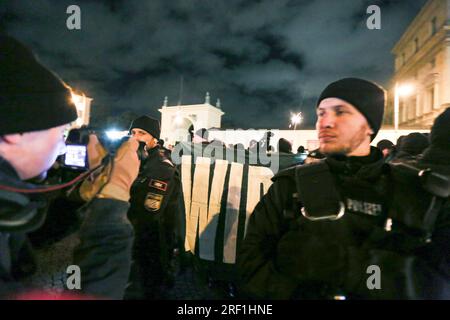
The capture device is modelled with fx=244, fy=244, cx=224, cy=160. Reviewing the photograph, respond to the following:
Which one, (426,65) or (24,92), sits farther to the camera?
(426,65)

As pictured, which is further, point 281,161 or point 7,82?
point 281,161

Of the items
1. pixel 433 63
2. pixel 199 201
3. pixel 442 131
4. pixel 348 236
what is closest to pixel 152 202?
pixel 199 201

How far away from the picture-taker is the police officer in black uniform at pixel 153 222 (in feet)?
9.34

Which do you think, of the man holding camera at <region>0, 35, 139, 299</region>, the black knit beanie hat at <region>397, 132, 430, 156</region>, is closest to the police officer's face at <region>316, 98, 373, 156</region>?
the man holding camera at <region>0, 35, 139, 299</region>

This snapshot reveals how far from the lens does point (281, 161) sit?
3643mm

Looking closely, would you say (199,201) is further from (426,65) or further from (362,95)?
(426,65)

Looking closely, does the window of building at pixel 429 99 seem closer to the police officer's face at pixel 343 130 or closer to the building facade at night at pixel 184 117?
the building facade at night at pixel 184 117

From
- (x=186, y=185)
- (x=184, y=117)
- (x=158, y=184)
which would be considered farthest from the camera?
(x=184, y=117)

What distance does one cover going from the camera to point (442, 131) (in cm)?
191

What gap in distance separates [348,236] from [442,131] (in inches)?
50.1

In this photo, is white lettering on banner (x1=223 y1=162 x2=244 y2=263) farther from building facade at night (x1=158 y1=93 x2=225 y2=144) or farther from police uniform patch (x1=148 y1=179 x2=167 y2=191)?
building facade at night (x1=158 y1=93 x2=225 y2=144)
